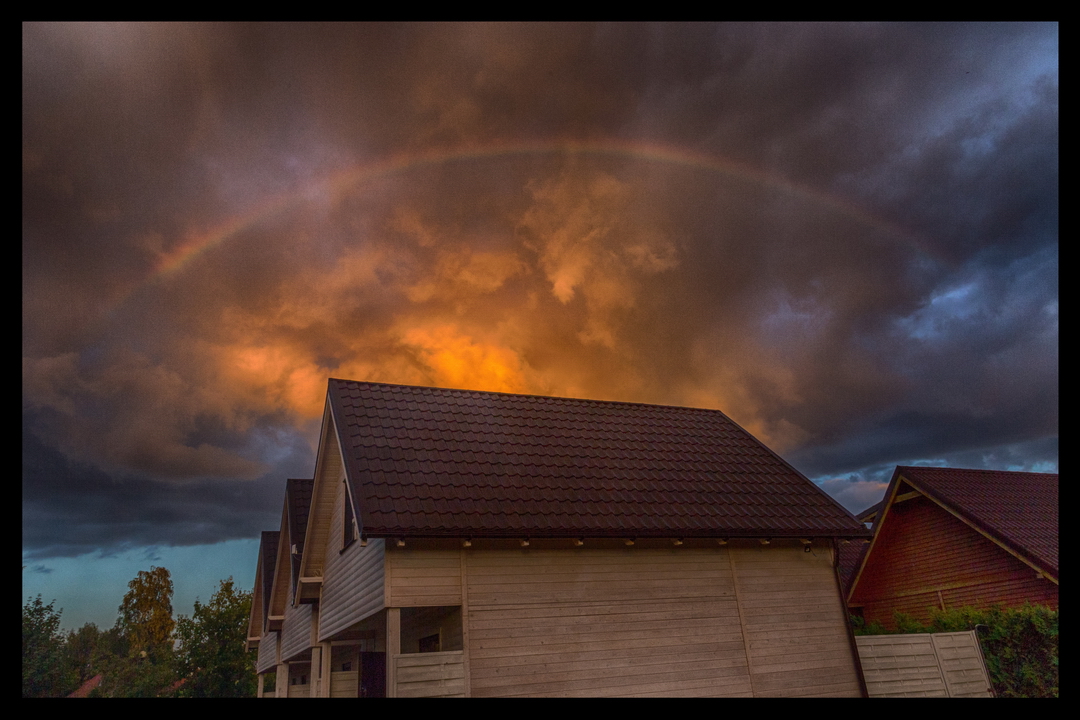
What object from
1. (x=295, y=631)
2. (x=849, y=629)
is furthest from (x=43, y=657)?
(x=849, y=629)

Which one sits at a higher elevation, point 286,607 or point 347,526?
point 347,526

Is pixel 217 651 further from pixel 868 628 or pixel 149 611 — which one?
pixel 868 628

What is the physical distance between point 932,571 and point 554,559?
606 inches

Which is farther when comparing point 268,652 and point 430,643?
point 268,652

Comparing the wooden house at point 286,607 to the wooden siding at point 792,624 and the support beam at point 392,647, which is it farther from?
the wooden siding at point 792,624

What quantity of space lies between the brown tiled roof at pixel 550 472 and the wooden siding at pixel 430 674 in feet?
6.07

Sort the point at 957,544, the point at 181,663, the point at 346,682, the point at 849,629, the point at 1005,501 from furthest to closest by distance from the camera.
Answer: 1. the point at 181,663
2. the point at 1005,501
3. the point at 957,544
4. the point at 346,682
5. the point at 849,629

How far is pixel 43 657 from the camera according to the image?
42.6 metres

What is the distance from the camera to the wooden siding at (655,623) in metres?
11.0

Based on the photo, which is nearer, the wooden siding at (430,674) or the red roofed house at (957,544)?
the wooden siding at (430,674)

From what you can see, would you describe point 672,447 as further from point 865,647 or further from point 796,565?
point 865,647

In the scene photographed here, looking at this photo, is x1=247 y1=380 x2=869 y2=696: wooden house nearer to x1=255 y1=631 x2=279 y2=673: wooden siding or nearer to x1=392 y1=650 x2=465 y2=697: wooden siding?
x1=392 y1=650 x2=465 y2=697: wooden siding

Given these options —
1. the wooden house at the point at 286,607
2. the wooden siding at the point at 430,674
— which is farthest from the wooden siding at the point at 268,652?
the wooden siding at the point at 430,674
